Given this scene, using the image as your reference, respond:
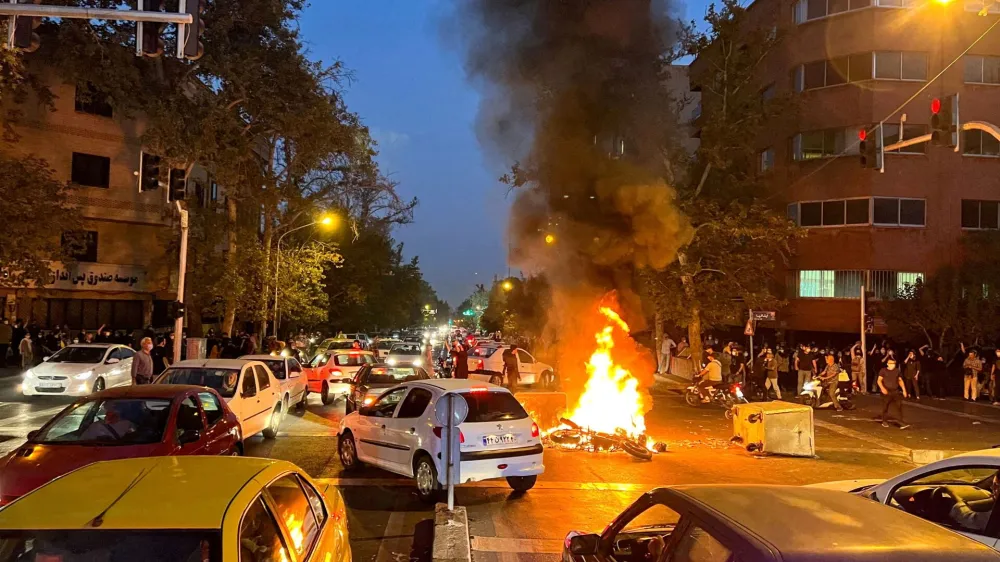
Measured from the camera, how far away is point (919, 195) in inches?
1088

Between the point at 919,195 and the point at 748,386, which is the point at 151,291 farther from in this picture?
the point at 919,195

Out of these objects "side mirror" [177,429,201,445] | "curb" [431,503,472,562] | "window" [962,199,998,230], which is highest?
"window" [962,199,998,230]

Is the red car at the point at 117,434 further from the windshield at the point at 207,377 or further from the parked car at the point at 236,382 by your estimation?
the windshield at the point at 207,377

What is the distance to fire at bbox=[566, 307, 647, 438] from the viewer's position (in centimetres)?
1320

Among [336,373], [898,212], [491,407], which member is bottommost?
[336,373]

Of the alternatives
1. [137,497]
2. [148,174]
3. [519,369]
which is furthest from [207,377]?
[519,369]

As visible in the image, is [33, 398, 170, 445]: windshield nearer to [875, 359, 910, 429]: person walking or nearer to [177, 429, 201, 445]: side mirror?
[177, 429, 201, 445]: side mirror

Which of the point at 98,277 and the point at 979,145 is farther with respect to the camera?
the point at 98,277

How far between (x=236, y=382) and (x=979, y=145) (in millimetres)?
29731

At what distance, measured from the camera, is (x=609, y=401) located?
1370 cm

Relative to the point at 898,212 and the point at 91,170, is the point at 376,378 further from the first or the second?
the point at 898,212

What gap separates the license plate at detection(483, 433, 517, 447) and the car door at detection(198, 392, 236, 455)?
2.97m

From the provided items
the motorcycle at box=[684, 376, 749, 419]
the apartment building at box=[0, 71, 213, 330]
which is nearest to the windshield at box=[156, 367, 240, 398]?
the motorcycle at box=[684, 376, 749, 419]

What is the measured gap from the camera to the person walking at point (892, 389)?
48.0 feet
